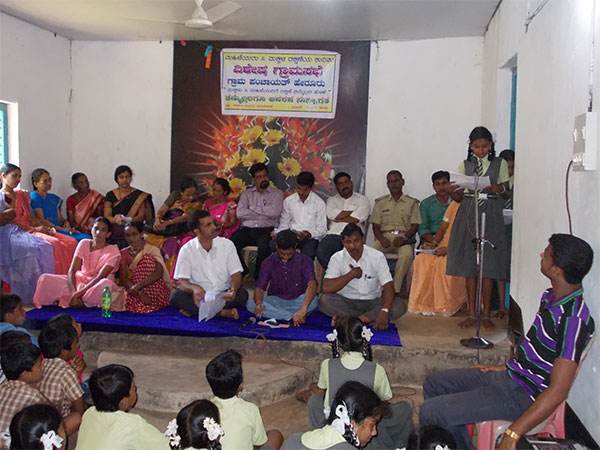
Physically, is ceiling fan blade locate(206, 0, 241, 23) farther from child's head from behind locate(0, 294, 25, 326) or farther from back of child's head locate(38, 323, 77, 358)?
back of child's head locate(38, 323, 77, 358)

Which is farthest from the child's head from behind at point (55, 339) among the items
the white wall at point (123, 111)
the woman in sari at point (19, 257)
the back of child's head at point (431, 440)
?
the white wall at point (123, 111)

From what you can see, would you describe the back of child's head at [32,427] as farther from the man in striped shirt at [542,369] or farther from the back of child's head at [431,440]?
the man in striped shirt at [542,369]

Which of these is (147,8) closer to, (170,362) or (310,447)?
(170,362)

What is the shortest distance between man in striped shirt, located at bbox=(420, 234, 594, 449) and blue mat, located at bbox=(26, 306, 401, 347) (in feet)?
5.31

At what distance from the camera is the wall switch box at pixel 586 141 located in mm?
2635

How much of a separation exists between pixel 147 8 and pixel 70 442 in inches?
164

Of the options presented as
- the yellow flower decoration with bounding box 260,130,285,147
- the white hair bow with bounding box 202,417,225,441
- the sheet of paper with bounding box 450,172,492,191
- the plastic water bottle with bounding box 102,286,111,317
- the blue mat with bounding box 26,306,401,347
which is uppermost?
the yellow flower decoration with bounding box 260,130,285,147

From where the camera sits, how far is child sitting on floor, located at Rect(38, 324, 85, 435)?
10.2ft

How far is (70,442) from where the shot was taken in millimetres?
3412

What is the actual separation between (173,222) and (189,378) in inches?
105

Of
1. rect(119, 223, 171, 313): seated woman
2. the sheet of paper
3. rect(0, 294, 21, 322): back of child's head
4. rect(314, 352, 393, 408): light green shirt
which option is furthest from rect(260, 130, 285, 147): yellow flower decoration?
rect(314, 352, 393, 408): light green shirt

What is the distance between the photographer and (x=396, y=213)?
20.7 ft

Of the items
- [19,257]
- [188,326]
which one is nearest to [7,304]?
[188,326]

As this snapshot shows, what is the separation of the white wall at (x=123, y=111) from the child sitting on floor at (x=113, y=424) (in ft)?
17.0
